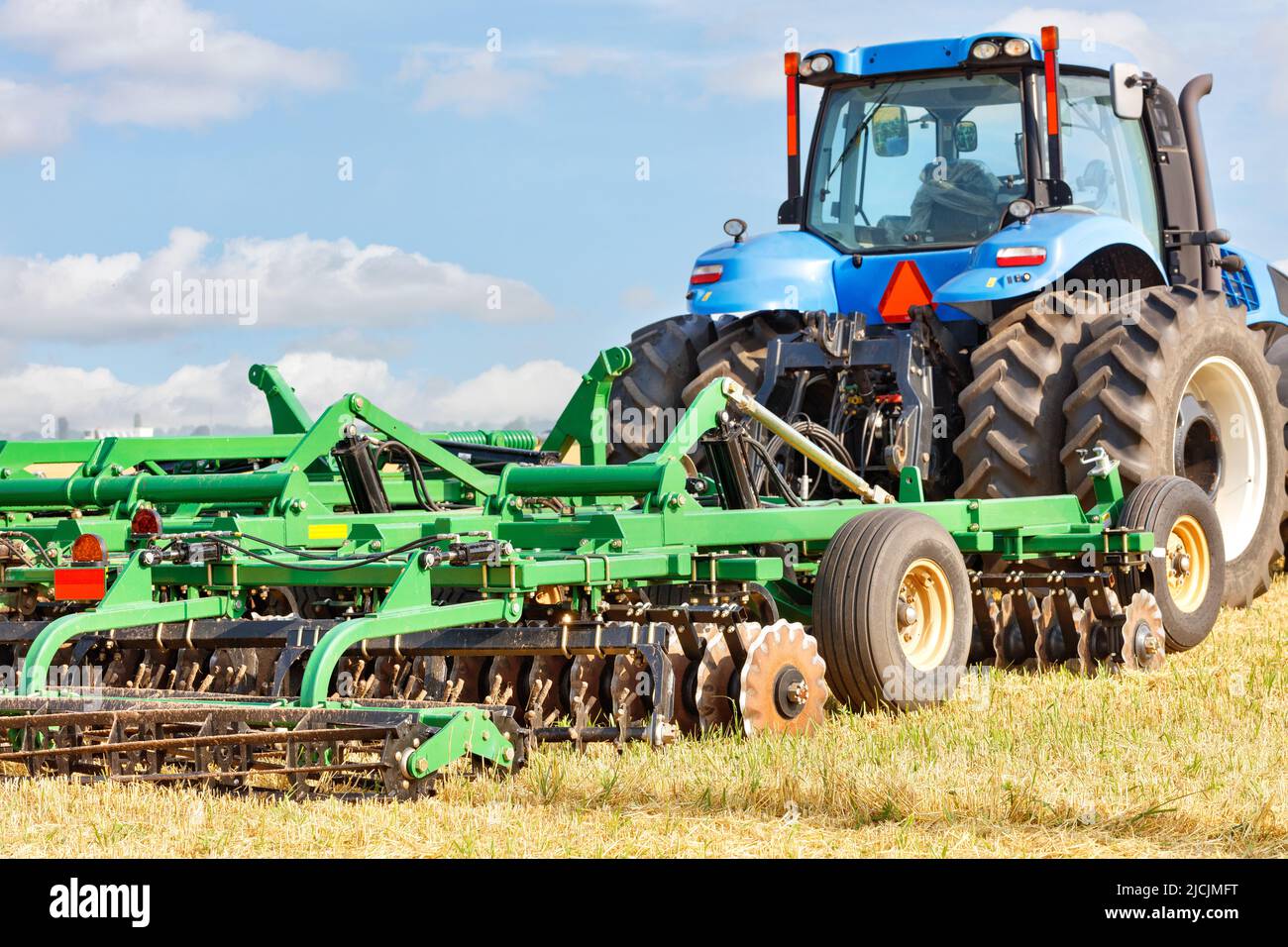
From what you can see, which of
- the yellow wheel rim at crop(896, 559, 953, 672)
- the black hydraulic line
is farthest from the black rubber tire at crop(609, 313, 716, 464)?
the yellow wheel rim at crop(896, 559, 953, 672)

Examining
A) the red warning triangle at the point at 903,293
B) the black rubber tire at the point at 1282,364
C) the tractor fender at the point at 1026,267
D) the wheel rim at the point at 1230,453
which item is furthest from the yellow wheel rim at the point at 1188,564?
the black rubber tire at the point at 1282,364

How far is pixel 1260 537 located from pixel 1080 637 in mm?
2132

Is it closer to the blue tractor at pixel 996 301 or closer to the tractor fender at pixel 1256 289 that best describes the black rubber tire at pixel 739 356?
the blue tractor at pixel 996 301

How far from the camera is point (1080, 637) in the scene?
22.6 ft

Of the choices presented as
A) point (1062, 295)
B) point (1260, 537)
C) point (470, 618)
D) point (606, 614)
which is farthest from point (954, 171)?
point (470, 618)

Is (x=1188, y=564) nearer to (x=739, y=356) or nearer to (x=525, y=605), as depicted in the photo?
(x=739, y=356)

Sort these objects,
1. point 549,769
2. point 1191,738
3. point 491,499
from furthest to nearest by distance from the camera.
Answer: point 491,499
point 1191,738
point 549,769

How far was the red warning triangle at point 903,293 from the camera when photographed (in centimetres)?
801

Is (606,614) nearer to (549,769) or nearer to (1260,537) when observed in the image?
(549,769)

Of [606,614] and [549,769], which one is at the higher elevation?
[606,614]

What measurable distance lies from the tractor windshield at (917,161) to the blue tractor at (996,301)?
10 millimetres

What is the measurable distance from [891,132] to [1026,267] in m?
1.54

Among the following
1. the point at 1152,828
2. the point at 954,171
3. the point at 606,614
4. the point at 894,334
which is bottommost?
the point at 1152,828

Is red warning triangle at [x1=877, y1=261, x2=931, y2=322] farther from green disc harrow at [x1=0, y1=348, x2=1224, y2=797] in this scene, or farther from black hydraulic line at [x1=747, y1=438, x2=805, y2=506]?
black hydraulic line at [x1=747, y1=438, x2=805, y2=506]
